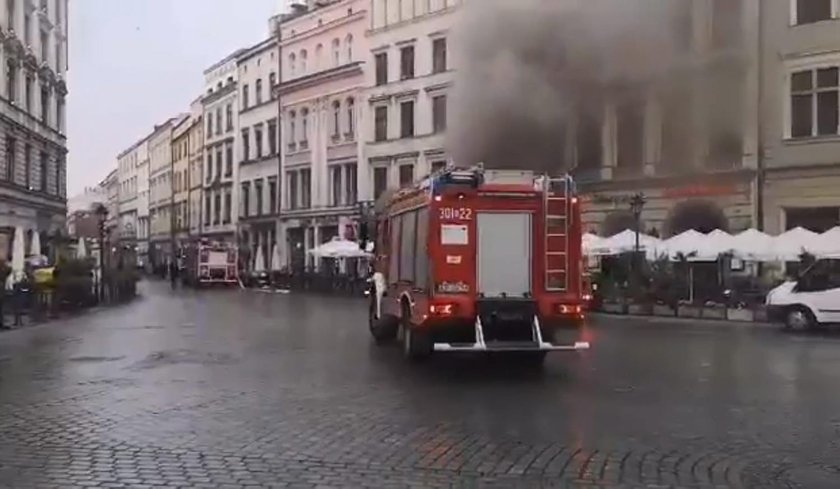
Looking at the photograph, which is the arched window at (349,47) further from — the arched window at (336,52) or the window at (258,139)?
the window at (258,139)

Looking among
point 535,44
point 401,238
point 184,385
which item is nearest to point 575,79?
point 535,44

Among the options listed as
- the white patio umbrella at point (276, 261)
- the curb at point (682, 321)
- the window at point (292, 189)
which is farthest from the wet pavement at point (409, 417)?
the window at point (292, 189)

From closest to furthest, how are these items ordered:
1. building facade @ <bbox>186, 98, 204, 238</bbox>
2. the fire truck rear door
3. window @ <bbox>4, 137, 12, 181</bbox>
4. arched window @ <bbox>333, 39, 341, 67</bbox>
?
the fire truck rear door
window @ <bbox>4, 137, 12, 181</bbox>
arched window @ <bbox>333, 39, 341, 67</bbox>
building facade @ <bbox>186, 98, 204, 238</bbox>

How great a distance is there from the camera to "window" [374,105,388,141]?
167ft

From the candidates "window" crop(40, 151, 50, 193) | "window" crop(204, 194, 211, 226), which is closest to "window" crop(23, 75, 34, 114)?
"window" crop(40, 151, 50, 193)

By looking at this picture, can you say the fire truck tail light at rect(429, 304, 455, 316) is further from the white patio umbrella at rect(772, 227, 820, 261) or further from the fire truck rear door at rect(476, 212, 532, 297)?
the white patio umbrella at rect(772, 227, 820, 261)

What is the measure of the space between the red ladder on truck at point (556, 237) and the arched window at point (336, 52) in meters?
42.6

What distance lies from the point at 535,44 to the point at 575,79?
130cm

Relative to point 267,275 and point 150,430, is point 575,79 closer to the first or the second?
point 150,430

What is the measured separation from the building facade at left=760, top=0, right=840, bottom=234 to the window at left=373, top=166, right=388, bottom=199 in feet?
78.8

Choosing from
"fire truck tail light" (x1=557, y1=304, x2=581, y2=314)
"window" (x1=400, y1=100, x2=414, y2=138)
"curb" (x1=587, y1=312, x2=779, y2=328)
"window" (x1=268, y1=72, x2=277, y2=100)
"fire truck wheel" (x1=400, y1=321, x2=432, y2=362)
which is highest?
"window" (x1=268, y1=72, x2=277, y2=100)

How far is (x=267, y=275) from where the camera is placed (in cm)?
5650

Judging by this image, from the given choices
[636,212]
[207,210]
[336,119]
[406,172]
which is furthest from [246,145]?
[636,212]

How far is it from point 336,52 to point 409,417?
47042 mm
